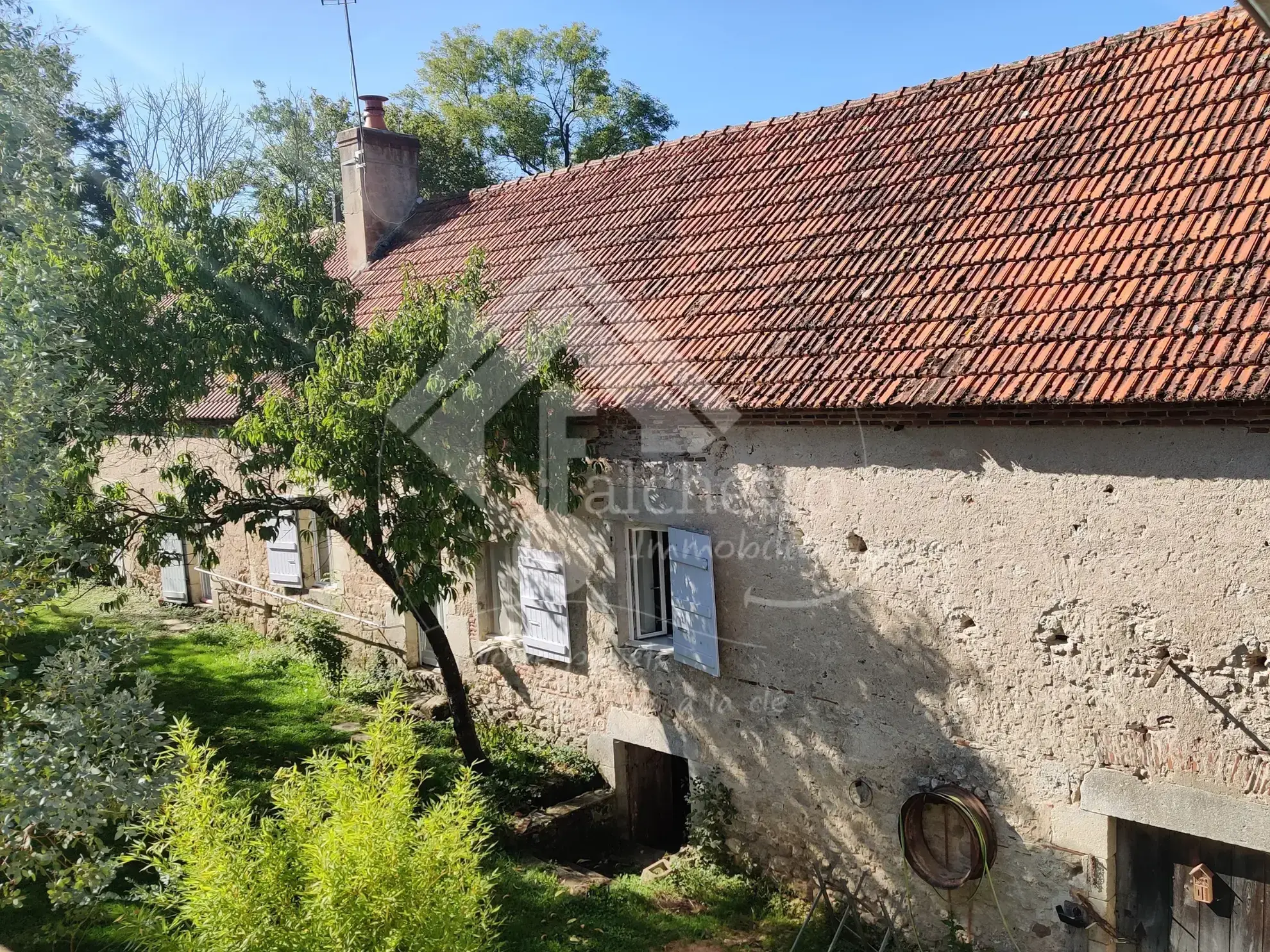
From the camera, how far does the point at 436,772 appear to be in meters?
8.70

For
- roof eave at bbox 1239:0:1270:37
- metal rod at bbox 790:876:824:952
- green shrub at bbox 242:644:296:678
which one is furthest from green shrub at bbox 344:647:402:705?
roof eave at bbox 1239:0:1270:37

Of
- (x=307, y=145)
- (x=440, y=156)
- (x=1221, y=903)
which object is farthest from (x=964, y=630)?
(x=307, y=145)

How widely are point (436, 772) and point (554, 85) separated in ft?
57.6

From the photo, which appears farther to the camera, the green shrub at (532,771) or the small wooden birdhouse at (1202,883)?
the green shrub at (532,771)

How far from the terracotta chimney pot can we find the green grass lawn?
24.6 ft

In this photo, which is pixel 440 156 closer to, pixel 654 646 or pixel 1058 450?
pixel 654 646

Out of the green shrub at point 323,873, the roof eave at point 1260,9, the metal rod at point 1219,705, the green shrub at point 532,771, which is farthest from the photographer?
the green shrub at point 532,771

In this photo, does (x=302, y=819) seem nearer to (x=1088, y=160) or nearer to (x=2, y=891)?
(x=2, y=891)

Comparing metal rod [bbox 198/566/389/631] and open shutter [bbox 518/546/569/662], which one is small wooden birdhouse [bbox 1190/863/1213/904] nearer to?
open shutter [bbox 518/546/569/662]

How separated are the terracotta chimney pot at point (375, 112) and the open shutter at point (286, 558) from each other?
5901mm

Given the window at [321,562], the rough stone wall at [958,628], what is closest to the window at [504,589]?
the rough stone wall at [958,628]

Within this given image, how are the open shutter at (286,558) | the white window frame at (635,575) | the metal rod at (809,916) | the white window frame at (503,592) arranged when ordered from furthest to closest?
the open shutter at (286,558), the white window frame at (503,592), the white window frame at (635,575), the metal rod at (809,916)

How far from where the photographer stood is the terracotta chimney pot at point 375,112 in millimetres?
13148

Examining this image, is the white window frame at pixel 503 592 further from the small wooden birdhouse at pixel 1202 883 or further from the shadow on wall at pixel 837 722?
the small wooden birdhouse at pixel 1202 883
